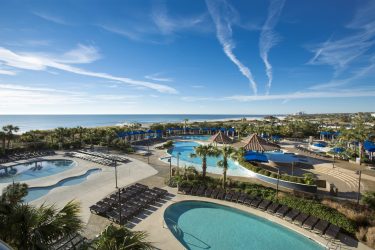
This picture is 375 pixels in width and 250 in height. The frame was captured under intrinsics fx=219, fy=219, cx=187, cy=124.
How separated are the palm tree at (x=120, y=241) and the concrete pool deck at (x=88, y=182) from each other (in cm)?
945

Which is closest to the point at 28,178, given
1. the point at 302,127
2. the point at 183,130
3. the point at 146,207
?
the point at 146,207

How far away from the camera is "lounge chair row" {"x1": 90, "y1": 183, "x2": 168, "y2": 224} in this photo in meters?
14.3

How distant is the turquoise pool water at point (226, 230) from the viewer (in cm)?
1225

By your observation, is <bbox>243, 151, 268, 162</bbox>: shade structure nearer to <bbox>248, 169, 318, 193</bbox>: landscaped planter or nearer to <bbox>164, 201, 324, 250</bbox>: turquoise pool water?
<bbox>248, 169, 318, 193</bbox>: landscaped planter

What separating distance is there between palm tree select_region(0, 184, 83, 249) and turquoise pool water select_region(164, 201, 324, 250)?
27.0 feet

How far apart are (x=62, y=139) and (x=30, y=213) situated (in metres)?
38.5

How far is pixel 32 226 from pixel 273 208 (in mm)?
14506

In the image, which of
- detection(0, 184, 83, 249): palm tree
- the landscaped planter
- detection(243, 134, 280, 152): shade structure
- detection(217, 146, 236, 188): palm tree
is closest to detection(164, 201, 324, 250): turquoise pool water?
detection(217, 146, 236, 188): palm tree

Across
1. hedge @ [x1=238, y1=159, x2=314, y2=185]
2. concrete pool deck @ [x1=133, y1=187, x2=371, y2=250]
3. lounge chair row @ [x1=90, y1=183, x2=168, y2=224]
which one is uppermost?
hedge @ [x1=238, y1=159, x2=314, y2=185]

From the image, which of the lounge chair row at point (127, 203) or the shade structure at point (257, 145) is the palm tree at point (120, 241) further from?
the shade structure at point (257, 145)

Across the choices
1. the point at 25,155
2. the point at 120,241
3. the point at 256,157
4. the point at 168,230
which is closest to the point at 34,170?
the point at 25,155

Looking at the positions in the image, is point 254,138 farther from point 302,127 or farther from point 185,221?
point 302,127

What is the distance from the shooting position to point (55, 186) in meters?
20.4

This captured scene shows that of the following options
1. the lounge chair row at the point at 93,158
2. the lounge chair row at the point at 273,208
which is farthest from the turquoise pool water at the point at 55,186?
the lounge chair row at the point at 273,208
